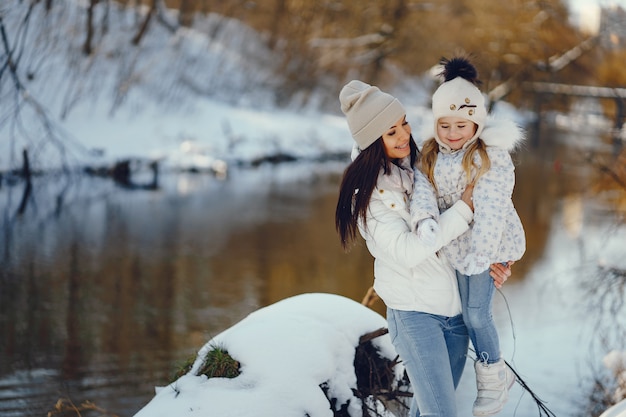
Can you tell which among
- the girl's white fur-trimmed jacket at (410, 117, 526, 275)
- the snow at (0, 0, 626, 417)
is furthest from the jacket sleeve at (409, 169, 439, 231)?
the snow at (0, 0, 626, 417)

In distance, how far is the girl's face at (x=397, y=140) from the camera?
9.87ft

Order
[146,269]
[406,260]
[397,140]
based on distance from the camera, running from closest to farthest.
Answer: [406,260] → [397,140] → [146,269]

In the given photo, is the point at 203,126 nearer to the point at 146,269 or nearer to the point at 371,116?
the point at 146,269

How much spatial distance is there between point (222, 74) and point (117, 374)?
2069 cm

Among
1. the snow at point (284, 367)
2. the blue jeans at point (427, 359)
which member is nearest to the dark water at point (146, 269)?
the blue jeans at point (427, 359)

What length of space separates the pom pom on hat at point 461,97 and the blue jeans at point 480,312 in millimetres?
502

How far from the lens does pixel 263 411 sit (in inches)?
132

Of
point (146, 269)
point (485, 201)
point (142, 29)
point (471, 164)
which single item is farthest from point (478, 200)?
point (142, 29)

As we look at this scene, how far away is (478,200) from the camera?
2857mm

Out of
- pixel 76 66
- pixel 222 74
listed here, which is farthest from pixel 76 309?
pixel 222 74

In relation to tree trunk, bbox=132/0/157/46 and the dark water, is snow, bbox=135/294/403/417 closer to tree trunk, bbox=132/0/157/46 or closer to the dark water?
the dark water

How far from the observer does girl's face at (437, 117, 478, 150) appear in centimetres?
299

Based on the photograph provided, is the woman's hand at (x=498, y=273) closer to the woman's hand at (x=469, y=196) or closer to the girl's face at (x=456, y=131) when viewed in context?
the woman's hand at (x=469, y=196)

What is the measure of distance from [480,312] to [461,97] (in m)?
0.77
